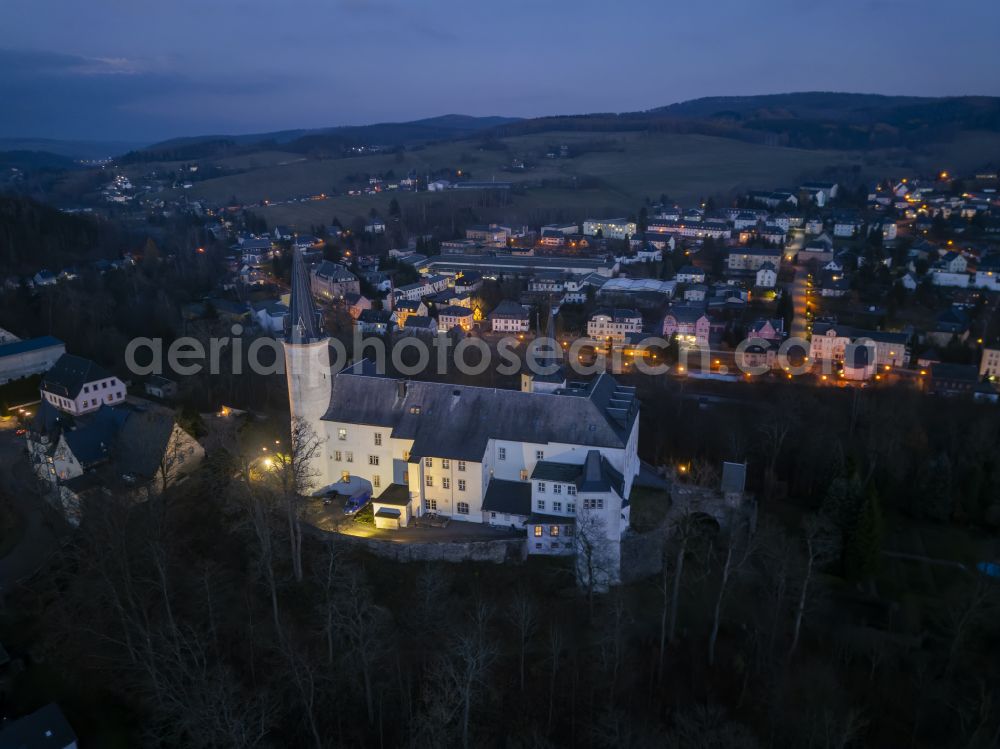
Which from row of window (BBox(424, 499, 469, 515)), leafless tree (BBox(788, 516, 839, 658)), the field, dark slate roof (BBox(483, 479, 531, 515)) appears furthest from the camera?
the field

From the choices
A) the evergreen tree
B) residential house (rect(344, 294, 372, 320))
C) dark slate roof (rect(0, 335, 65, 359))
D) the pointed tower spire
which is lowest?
the evergreen tree

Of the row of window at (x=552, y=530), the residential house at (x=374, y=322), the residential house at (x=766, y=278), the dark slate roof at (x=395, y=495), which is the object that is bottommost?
the row of window at (x=552, y=530)

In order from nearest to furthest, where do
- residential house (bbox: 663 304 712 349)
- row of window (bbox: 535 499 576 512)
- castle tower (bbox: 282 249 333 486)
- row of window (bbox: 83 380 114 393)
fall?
row of window (bbox: 535 499 576 512)
castle tower (bbox: 282 249 333 486)
row of window (bbox: 83 380 114 393)
residential house (bbox: 663 304 712 349)

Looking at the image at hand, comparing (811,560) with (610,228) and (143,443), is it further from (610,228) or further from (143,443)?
(610,228)

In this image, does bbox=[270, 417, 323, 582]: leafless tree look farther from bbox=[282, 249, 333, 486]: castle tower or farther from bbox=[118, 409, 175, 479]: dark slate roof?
bbox=[118, 409, 175, 479]: dark slate roof

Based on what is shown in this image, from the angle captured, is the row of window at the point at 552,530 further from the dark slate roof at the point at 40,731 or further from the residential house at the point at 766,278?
the residential house at the point at 766,278

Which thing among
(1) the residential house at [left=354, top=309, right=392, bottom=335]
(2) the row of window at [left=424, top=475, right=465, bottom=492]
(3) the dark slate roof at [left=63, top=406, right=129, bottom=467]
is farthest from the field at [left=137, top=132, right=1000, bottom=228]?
(2) the row of window at [left=424, top=475, right=465, bottom=492]

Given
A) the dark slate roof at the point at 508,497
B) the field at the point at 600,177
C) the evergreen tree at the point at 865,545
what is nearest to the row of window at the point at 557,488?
the dark slate roof at the point at 508,497
